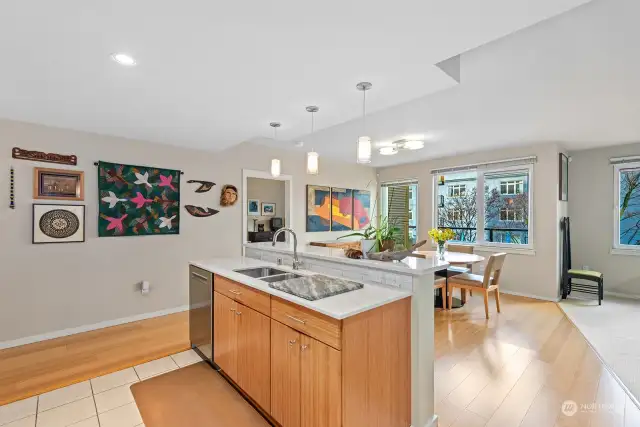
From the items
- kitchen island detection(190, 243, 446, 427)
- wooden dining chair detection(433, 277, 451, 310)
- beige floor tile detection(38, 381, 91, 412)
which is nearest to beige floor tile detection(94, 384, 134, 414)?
beige floor tile detection(38, 381, 91, 412)

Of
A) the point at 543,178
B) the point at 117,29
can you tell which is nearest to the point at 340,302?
the point at 117,29

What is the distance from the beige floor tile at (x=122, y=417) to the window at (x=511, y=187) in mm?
5625

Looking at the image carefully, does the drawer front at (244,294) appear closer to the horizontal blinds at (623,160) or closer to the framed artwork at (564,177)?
the framed artwork at (564,177)

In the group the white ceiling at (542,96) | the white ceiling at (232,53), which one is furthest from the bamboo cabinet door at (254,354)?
the white ceiling at (542,96)

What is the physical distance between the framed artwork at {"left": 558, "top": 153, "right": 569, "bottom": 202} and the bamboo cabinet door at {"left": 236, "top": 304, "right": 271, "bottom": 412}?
4923 millimetres

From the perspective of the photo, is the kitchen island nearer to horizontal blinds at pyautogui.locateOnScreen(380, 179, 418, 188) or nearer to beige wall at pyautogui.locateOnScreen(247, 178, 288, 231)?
horizontal blinds at pyautogui.locateOnScreen(380, 179, 418, 188)

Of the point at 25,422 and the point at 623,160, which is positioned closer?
the point at 25,422

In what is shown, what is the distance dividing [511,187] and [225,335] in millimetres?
4980

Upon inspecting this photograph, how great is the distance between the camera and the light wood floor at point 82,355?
2416 mm

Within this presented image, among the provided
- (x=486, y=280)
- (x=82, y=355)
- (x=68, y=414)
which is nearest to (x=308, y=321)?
(x=68, y=414)

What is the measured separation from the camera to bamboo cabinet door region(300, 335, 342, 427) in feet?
4.75

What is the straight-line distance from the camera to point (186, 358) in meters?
2.81

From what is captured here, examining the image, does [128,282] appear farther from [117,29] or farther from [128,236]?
[117,29]

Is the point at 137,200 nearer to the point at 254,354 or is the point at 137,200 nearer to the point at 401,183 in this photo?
the point at 254,354
